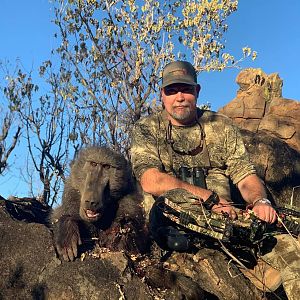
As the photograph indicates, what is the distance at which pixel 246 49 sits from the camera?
1160 centimetres

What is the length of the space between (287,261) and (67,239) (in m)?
1.77

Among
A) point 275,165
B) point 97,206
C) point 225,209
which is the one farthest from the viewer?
point 275,165

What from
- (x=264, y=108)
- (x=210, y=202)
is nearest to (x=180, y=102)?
(x=210, y=202)

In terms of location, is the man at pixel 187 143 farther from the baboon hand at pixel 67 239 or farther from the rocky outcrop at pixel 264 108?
the rocky outcrop at pixel 264 108

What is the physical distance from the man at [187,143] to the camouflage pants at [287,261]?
33.7 inches

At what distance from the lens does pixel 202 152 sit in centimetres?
516

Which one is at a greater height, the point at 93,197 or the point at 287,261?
the point at 93,197

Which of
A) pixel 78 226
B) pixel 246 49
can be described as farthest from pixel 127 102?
pixel 78 226

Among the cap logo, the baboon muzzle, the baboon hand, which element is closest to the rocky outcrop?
the cap logo

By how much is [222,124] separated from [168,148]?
66 cm

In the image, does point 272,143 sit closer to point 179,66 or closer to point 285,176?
point 285,176

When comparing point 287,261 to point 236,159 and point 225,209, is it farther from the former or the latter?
point 236,159

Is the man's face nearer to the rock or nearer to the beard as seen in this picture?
the beard

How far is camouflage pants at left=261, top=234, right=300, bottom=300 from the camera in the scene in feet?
12.2
